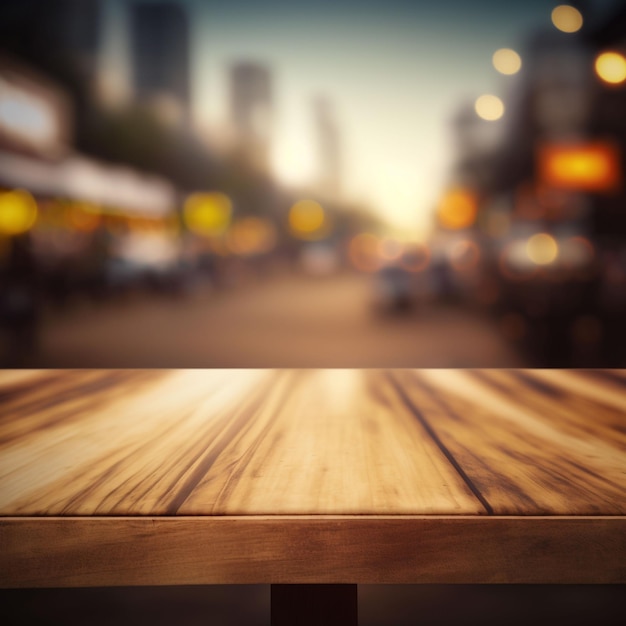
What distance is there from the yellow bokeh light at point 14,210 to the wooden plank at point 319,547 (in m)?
24.6

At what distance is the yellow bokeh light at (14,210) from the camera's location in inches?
948

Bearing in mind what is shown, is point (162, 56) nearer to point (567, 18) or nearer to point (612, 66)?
point (567, 18)

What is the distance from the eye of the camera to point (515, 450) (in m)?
1.41

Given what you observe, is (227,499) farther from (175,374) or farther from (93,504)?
(175,374)

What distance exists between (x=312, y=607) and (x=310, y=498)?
39 cm

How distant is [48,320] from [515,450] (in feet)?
52.1

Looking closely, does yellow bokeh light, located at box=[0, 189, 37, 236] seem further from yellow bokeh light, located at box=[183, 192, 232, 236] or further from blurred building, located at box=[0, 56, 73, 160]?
yellow bokeh light, located at box=[183, 192, 232, 236]

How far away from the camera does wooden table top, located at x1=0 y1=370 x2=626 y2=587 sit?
1.07 m

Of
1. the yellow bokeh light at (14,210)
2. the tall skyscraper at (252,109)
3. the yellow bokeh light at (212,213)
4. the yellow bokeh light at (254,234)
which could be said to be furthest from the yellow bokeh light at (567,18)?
the yellow bokeh light at (254,234)

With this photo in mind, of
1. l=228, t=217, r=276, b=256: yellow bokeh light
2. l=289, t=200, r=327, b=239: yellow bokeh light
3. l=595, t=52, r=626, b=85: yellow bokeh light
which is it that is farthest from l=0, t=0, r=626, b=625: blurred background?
l=289, t=200, r=327, b=239: yellow bokeh light

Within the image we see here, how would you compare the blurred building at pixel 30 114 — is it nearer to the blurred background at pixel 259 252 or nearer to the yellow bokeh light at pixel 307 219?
the blurred background at pixel 259 252

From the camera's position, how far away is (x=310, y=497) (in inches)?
45.0

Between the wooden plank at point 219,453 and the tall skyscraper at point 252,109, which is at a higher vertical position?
the tall skyscraper at point 252,109

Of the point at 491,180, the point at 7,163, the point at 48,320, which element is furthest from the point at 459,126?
the point at 48,320
